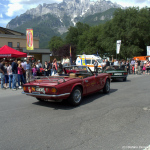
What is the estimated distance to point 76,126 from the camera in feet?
14.3

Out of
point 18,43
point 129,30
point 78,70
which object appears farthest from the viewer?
point 18,43

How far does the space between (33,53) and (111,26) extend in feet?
59.8

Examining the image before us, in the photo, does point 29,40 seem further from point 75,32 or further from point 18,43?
point 75,32

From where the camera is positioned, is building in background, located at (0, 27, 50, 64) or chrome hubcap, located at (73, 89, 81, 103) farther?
building in background, located at (0, 27, 50, 64)

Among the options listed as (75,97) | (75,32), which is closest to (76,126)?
(75,97)

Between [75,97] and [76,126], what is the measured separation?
6.29 ft

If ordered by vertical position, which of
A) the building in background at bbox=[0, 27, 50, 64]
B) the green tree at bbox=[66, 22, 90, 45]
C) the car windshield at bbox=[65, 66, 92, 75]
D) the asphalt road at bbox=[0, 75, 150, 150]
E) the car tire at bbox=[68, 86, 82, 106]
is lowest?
the asphalt road at bbox=[0, 75, 150, 150]

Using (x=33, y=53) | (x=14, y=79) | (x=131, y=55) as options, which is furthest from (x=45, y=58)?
(x=14, y=79)

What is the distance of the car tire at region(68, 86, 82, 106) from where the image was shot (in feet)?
19.8

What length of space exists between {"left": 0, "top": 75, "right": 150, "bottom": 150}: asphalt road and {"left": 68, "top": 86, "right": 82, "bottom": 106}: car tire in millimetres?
207

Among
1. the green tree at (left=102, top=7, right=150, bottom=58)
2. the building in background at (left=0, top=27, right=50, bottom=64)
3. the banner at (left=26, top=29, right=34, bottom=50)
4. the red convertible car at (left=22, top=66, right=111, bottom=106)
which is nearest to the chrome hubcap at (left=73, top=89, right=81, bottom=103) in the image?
the red convertible car at (left=22, top=66, right=111, bottom=106)

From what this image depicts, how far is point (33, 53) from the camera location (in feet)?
136

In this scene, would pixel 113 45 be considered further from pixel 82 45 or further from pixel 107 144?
pixel 107 144

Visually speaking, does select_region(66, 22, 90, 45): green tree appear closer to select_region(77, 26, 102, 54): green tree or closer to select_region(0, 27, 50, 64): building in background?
select_region(77, 26, 102, 54): green tree
